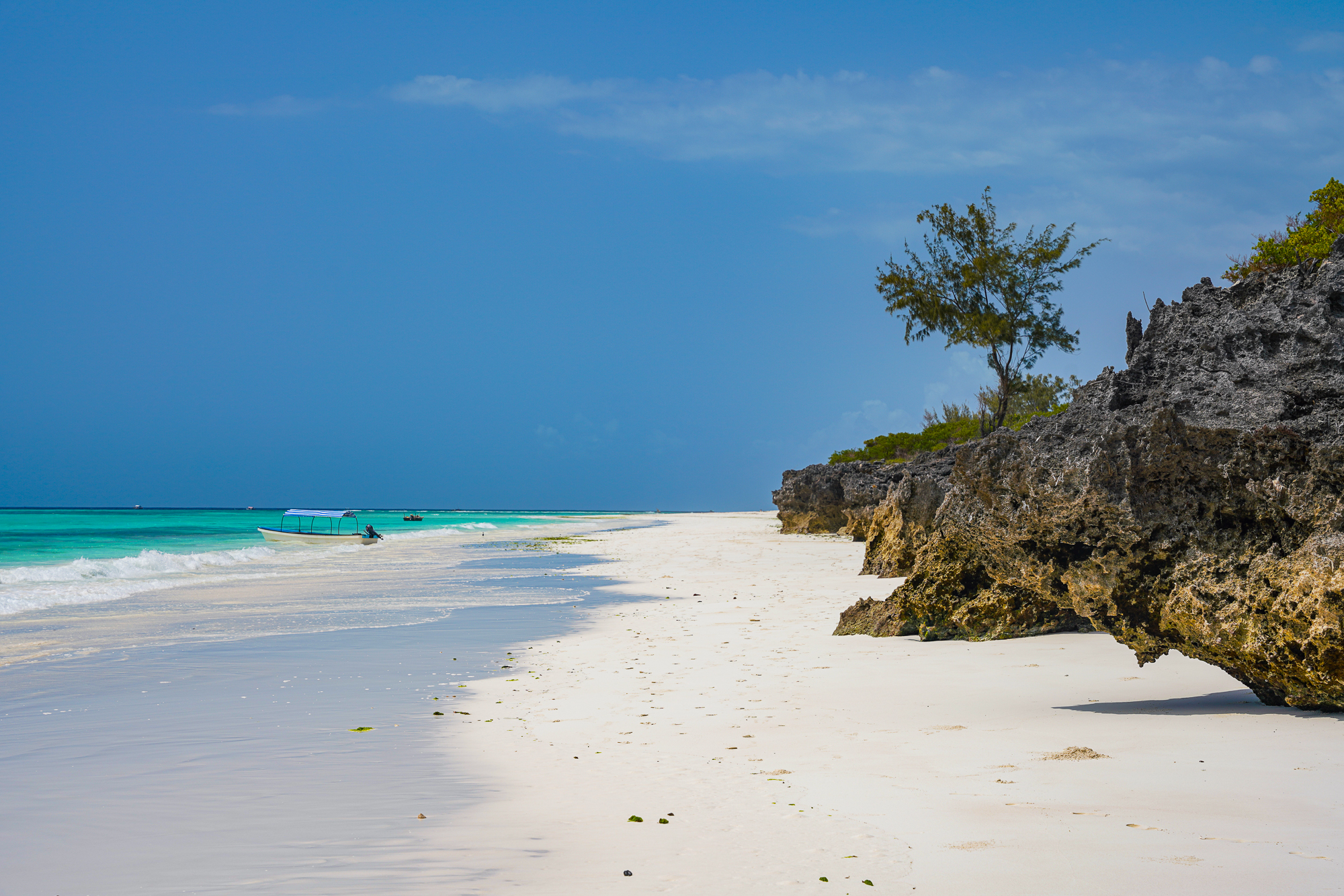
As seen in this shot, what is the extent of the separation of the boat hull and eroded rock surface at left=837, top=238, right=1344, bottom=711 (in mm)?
42929

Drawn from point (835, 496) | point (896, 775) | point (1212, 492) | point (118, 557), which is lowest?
point (118, 557)

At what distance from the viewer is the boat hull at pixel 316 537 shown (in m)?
45.2

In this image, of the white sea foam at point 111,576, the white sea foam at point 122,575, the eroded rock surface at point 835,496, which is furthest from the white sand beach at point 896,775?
the eroded rock surface at point 835,496

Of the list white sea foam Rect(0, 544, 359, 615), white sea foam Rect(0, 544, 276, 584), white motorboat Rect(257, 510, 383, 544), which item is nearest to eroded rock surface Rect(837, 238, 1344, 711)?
white sea foam Rect(0, 544, 359, 615)

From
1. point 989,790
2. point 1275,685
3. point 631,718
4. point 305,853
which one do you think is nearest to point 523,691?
point 631,718

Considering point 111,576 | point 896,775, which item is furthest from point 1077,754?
point 111,576

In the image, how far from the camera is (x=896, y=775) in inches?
209

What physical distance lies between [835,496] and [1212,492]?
35.1 meters

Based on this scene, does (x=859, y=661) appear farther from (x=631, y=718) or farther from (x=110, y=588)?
(x=110, y=588)

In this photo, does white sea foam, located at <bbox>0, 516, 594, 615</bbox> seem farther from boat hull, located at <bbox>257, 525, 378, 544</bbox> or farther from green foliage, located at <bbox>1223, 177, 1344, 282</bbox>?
green foliage, located at <bbox>1223, 177, 1344, 282</bbox>

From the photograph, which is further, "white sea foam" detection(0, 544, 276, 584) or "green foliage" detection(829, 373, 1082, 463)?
"green foliage" detection(829, 373, 1082, 463)

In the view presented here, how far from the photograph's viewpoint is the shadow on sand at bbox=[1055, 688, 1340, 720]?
20.1ft

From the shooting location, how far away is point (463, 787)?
5.43 metres

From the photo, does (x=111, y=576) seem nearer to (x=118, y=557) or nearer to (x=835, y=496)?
(x=118, y=557)
